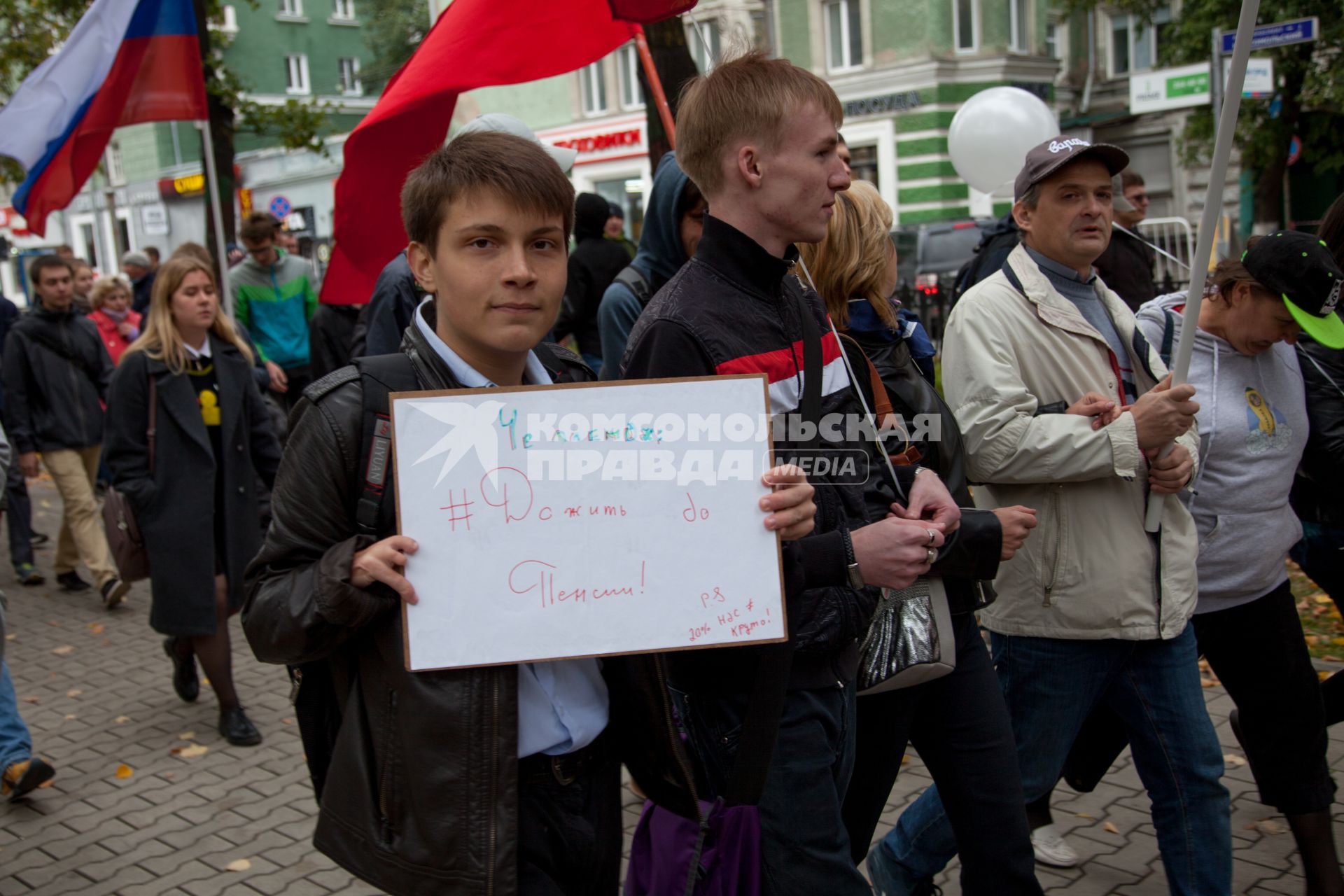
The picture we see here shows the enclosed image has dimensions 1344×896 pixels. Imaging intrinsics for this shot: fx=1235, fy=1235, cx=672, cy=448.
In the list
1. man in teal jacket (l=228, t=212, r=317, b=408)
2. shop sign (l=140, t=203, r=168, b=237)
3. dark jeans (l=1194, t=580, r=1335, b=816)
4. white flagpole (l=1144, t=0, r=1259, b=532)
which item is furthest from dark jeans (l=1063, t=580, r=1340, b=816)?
shop sign (l=140, t=203, r=168, b=237)

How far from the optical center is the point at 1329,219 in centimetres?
407

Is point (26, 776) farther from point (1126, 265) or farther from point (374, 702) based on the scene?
point (1126, 265)

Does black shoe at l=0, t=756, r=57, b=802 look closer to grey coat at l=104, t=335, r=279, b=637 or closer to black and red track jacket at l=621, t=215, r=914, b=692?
grey coat at l=104, t=335, r=279, b=637

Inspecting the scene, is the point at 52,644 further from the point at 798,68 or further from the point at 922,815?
the point at 798,68

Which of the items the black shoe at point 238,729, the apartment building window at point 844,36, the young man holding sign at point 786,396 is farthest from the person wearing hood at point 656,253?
the apartment building window at point 844,36

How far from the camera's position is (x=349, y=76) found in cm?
4978

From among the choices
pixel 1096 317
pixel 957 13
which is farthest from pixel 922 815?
pixel 957 13

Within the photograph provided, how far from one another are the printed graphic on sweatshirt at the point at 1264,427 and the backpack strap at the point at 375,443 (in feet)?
8.50

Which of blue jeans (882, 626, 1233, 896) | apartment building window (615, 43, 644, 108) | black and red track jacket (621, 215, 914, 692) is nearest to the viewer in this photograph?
black and red track jacket (621, 215, 914, 692)

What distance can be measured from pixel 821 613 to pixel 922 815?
111 cm

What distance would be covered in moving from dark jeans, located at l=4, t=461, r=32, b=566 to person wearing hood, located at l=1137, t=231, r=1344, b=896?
8.33 metres

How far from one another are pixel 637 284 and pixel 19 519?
663 cm

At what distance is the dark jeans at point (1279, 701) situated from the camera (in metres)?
3.57

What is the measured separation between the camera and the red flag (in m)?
4.35
